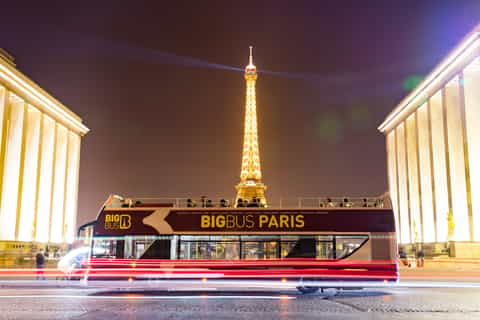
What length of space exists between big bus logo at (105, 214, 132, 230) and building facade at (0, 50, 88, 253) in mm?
33000

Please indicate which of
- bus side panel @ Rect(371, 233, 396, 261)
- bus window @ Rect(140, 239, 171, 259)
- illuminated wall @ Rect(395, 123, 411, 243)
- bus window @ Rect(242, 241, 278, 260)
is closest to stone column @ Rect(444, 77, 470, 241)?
illuminated wall @ Rect(395, 123, 411, 243)

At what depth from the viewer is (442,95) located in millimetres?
53062

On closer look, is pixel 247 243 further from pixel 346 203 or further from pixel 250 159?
pixel 250 159

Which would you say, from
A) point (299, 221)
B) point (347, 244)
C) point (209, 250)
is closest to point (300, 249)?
point (299, 221)

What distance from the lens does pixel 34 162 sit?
190ft

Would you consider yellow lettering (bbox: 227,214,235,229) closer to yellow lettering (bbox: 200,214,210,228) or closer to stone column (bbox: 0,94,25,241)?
yellow lettering (bbox: 200,214,210,228)

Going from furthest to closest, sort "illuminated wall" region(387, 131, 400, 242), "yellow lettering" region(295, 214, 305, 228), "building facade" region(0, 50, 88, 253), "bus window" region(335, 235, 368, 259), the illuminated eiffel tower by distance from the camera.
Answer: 1. the illuminated eiffel tower
2. "illuminated wall" region(387, 131, 400, 242)
3. "building facade" region(0, 50, 88, 253)
4. "yellow lettering" region(295, 214, 305, 228)
5. "bus window" region(335, 235, 368, 259)

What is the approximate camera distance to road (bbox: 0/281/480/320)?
1184 cm

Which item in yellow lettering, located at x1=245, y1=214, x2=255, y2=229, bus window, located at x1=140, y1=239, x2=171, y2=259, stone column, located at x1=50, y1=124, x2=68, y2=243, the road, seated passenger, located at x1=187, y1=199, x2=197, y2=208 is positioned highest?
stone column, located at x1=50, y1=124, x2=68, y2=243

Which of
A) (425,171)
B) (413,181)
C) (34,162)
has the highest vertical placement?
(34,162)

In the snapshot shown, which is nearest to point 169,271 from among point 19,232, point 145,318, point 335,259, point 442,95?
point 335,259

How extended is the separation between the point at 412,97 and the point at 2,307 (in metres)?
55.6

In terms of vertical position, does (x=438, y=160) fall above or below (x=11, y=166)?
above

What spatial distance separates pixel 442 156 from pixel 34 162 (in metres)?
44.5
